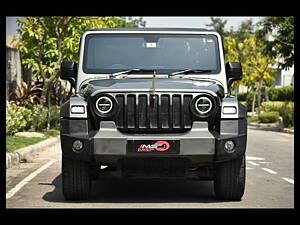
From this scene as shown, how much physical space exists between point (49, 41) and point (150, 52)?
46.6 feet

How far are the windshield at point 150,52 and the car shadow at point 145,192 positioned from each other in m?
1.72

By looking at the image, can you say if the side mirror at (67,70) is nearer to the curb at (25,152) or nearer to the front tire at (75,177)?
the front tire at (75,177)

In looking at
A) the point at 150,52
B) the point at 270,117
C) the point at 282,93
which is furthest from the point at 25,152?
the point at 282,93

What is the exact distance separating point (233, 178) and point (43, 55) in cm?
1779

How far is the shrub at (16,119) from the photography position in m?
18.6

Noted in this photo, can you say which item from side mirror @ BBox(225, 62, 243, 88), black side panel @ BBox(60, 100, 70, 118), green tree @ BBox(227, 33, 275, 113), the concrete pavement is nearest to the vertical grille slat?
black side panel @ BBox(60, 100, 70, 118)

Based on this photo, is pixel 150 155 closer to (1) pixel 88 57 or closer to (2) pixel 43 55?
(1) pixel 88 57

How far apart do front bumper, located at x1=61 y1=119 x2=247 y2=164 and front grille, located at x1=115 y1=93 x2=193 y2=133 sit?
3.4 inches

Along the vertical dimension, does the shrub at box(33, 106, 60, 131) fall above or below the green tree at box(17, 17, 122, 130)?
below

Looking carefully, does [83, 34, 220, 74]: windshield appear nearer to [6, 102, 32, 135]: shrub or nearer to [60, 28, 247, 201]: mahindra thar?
[60, 28, 247, 201]: mahindra thar

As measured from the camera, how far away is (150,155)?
7934 mm

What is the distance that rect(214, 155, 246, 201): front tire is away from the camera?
8.35 meters
